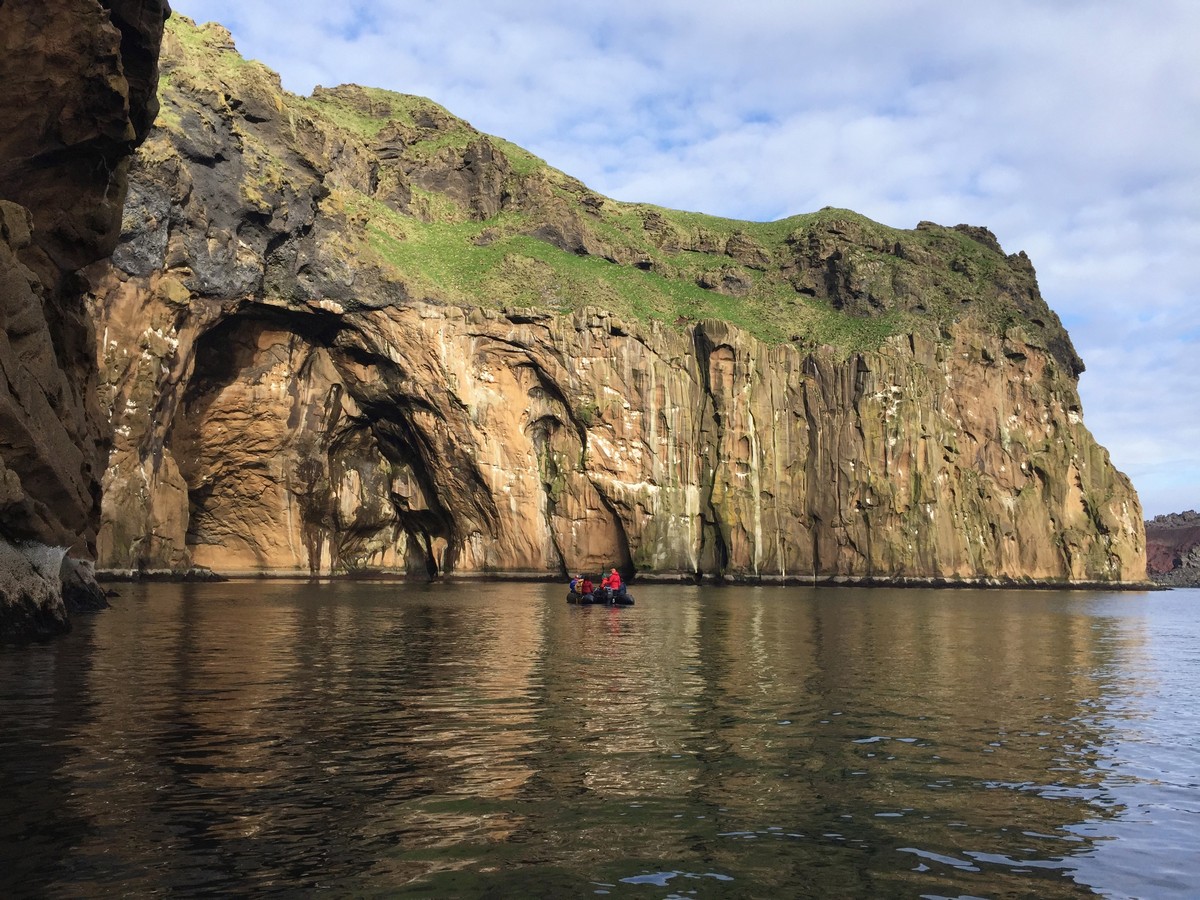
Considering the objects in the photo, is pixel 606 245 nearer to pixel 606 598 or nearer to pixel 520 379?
pixel 520 379

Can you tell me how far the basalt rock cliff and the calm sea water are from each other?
49.5 metres

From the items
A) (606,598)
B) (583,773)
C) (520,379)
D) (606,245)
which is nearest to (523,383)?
(520,379)

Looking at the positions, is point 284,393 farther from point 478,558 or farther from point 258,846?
point 258,846

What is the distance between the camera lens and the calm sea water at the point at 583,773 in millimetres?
7891

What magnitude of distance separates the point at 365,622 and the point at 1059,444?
95.1 metres

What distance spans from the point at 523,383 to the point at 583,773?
73752mm

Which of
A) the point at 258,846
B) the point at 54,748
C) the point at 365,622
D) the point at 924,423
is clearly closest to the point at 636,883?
the point at 258,846

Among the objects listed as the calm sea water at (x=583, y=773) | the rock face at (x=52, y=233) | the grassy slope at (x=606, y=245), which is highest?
the grassy slope at (x=606, y=245)

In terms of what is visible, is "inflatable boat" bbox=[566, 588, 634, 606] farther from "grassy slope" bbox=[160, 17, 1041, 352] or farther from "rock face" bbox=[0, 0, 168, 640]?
"grassy slope" bbox=[160, 17, 1041, 352]

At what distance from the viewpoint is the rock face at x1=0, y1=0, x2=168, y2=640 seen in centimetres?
2383

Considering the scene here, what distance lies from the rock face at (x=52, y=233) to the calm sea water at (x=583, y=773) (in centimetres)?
307

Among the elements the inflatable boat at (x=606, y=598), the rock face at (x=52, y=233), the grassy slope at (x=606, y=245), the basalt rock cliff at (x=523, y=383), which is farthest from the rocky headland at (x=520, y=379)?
the inflatable boat at (x=606, y=598)

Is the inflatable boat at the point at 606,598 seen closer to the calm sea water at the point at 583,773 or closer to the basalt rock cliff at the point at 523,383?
the calm sea water at the point at 583,773

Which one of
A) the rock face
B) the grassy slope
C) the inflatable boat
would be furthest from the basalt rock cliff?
the inflatable boat
